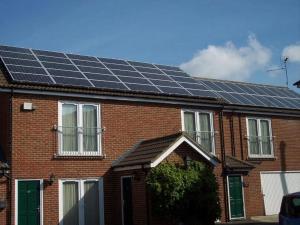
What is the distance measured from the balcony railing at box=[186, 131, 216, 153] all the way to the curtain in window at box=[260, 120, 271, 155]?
394 cm

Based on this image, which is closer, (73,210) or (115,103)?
(73,210)

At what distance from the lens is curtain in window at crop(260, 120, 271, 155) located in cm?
2558

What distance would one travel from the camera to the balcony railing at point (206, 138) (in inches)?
878

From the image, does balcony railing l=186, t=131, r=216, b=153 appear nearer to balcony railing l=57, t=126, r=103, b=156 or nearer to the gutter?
the gutter

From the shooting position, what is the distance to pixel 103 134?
20.0 metres

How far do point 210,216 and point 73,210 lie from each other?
528cm

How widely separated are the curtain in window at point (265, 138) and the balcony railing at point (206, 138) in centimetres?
394

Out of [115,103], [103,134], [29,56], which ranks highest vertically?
[29,56]

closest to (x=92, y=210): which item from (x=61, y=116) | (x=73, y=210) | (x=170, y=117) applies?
(x=73, y=210)

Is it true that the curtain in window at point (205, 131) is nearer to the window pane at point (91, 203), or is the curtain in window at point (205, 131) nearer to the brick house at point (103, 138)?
the brick house at point (103, 138)

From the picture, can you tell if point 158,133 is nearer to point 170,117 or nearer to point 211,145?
point 170,117

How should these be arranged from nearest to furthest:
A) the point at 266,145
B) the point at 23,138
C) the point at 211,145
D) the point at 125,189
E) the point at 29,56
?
the point at 23,138 < the point at 125,189 < the point at 29,56 < the point at 211,145 < the point at 266,145

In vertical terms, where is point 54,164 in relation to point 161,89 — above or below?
below

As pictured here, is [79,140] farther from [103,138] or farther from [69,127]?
[103,138]
